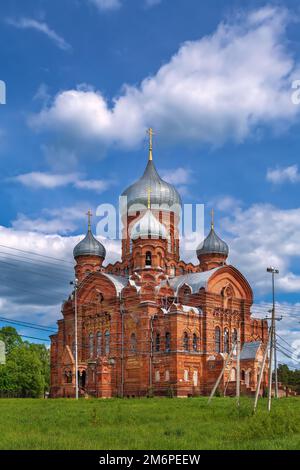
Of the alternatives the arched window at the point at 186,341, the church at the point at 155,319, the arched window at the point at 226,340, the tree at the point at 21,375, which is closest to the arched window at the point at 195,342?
the church at the point at 155,319

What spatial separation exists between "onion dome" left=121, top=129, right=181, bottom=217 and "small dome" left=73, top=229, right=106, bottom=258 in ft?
13.3

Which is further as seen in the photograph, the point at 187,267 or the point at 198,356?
the point at 187,267

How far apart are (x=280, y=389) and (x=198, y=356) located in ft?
25.0

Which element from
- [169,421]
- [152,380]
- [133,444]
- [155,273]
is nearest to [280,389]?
[152,380]

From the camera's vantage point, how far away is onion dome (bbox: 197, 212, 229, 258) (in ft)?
189

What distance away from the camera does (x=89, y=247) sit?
192 feet

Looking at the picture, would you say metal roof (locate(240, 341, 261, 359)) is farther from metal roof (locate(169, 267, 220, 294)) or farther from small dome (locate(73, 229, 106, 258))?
small dome (locate(73, 229, 106, 258))

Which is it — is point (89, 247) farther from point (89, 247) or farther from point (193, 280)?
point (193, 280)

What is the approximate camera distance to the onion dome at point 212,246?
57.7 m

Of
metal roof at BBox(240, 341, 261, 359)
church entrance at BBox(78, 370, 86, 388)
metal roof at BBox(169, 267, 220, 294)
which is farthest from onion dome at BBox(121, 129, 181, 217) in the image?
church entrance at BBox(78, 370, 86, 388)

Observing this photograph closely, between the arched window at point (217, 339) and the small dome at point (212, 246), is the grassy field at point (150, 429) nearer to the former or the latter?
the arched window at point (217, 339)

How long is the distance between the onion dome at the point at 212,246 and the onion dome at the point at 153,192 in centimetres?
416

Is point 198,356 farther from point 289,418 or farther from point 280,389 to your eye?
point 289,418

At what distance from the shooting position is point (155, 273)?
5206cm
